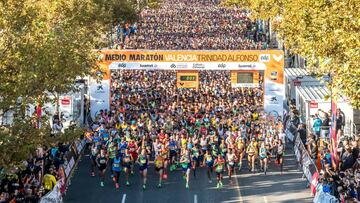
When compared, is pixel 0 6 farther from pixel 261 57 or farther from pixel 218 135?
pixel 261 57

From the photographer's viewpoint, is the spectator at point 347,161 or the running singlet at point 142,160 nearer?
the spectator at point 347,161

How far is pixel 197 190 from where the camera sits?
110 ft

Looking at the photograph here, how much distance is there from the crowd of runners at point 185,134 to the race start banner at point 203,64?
1103 millimetres

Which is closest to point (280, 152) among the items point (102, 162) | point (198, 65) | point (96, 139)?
point (102, 162)

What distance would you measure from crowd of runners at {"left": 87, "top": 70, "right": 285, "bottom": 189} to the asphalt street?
320 mm

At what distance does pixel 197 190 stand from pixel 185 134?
4.64 meters

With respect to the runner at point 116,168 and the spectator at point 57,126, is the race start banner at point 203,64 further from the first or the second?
the runner at point 116,168

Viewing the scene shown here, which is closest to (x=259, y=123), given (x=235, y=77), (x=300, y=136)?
(x=300, y=136)

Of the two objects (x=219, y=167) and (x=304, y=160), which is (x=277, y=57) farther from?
(x=219, y=167)

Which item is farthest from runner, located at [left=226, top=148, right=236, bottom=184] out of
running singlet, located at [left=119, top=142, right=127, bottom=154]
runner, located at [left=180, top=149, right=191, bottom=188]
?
running singlet, located at [left=119, top=142, right=127, bottom=154]

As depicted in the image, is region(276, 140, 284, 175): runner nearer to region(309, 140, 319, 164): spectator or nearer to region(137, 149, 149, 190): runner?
region(309, 140, 319, 164): spectator

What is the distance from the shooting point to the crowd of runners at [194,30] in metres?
75.1

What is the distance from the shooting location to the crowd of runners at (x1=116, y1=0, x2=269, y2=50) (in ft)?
246

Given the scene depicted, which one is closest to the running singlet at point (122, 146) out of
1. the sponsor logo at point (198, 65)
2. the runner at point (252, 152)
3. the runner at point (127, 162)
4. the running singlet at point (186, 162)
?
the runner at point (127, 162)
